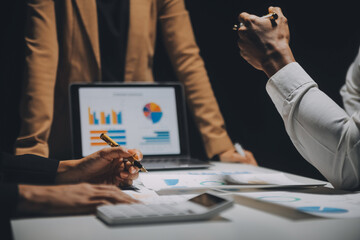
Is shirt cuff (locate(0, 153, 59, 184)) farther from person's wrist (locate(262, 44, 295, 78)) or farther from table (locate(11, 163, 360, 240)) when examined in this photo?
person's wrist (locate(262, 44, 295, 78))

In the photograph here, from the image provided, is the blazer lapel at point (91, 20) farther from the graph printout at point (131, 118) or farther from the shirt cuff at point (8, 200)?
the shirt cuff at point (8, 200)

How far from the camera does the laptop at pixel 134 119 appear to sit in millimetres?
1529

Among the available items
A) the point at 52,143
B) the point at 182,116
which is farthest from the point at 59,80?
the point at 182,116

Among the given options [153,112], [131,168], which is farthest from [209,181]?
[153,112]

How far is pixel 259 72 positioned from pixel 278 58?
1.01 m

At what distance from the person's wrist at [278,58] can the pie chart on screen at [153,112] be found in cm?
72

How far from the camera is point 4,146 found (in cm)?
167

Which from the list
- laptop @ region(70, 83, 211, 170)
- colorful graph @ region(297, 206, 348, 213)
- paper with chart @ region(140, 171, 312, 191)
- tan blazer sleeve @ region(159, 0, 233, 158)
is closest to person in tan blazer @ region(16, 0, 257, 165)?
tan blazer sleeve @ region(159, 0, 233, 158)

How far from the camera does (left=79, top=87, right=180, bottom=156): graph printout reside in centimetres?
155

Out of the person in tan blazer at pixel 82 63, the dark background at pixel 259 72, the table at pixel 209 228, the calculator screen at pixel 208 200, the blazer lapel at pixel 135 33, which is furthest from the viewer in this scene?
the dark background at pixel 259 72

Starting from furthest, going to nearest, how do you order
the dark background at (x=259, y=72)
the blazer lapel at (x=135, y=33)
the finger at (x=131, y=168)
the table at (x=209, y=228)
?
the dark background at (x=259, y=72) < the blazer lapel at (x=135, y=33) < the finger at (x=131, y=168) < the table at (x=209, y=228)

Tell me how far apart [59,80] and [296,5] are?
1.12m

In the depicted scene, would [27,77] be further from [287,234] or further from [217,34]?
[287,234]

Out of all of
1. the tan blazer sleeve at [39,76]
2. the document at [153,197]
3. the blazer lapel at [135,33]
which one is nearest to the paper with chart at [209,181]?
the document at [153,197]
